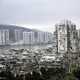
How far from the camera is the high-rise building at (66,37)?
122 inches

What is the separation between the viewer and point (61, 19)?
3.14m

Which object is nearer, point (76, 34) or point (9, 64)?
point (9, 64)

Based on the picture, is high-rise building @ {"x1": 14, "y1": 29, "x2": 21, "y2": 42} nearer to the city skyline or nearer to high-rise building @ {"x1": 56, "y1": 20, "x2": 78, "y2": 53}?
the city skyline

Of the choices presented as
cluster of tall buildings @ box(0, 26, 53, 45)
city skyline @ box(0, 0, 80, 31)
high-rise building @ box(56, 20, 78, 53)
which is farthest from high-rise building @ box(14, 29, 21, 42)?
high-rise building @ box(56, 20, 78, 53)

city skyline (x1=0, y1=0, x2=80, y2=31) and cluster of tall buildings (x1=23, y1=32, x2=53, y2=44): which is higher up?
city skyline (x1=0, y1=0, x2=80, y2=31)

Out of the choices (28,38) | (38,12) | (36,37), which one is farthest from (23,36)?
(38,12)

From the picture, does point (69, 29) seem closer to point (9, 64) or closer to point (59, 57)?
point (59, 57)

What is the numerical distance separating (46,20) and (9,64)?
899 mm

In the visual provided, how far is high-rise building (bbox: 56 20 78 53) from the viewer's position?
311cm

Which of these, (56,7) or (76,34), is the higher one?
(56,7)

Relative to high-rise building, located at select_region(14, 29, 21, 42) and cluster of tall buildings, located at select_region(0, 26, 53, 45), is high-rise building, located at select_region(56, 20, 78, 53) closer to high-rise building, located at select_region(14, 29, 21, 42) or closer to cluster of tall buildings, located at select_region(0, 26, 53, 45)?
cluster of tall buildings, located at select_region(0, 26, 53, 45)

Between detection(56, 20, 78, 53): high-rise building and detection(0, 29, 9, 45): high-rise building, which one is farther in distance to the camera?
detection(56, 20, 78, 53): high-rise building

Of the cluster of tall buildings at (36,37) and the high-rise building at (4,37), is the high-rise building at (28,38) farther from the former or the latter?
the high-rise building at (4,37)

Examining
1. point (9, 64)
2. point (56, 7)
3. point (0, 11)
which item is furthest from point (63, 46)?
point (0, 11)
